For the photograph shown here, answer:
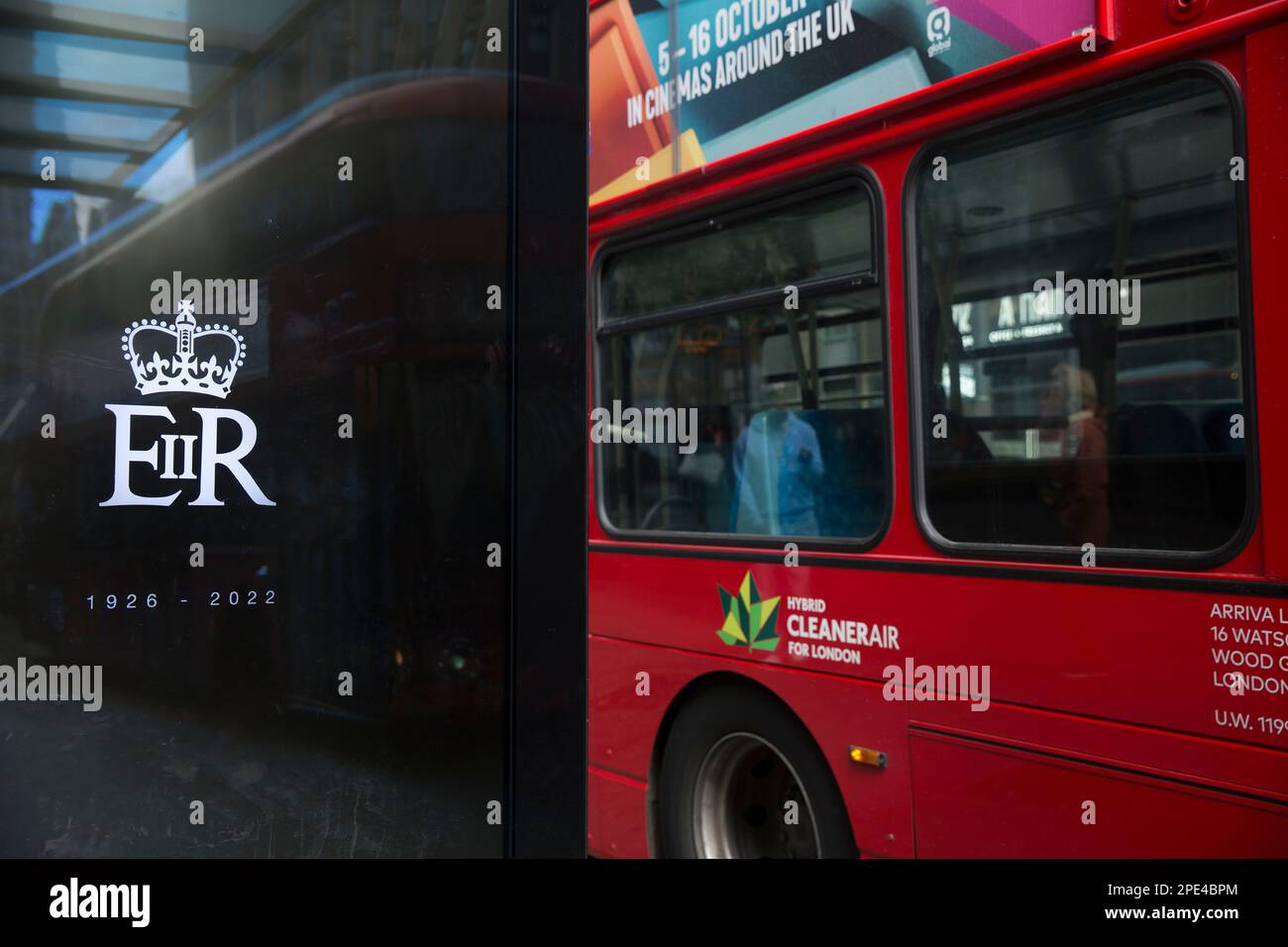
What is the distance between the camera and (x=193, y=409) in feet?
4.33

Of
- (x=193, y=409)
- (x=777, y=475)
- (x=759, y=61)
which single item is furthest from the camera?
(x=777, y=475)

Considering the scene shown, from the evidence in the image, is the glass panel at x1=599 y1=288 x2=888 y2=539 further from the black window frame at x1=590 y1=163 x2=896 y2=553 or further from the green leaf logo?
the green leaf logo

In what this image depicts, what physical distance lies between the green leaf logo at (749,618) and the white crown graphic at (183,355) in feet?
8.80

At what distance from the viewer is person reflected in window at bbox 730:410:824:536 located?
379 cm

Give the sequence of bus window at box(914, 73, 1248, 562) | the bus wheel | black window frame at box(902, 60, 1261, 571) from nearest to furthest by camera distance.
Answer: black window frame at box(902, 60, 1261, 571), bus window at box(914, 73, 1248, 562), the bus wheel

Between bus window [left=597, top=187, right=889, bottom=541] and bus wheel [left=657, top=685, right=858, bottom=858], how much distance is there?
2.23ft

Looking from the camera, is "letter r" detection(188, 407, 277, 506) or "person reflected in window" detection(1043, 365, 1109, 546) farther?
"person reflected in window" detection(1043, 365, 1109, 546)

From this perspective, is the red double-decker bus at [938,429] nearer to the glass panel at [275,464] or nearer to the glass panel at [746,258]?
the glass panel at [746,258]

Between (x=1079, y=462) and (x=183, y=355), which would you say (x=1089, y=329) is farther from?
(x=183, y=355)

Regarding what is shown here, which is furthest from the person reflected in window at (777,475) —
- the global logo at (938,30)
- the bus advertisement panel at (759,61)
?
the global logo at (938,30)

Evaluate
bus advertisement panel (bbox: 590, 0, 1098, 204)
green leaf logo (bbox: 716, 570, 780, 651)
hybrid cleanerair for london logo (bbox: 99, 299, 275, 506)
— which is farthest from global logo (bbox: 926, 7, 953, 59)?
hybrid cleanerair for london logo (bbox: 99, 299, 275, 506)

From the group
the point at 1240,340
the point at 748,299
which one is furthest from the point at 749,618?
the point at 1240,340

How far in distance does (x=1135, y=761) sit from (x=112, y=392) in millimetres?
2522

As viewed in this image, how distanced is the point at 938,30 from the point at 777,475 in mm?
1543
